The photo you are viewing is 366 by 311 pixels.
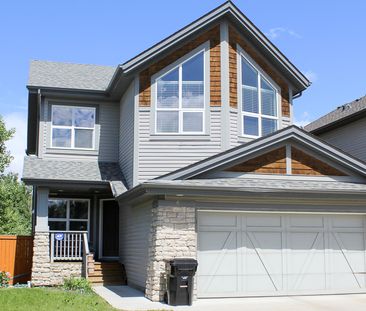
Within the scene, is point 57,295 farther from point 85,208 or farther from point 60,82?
point 60,82

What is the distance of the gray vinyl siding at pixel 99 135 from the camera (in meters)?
18.9

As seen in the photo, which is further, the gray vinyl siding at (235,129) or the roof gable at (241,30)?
the gray vinyl siding at (235,129)

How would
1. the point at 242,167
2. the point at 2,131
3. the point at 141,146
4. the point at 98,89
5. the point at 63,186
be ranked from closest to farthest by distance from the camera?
the point at 242,167 < the point at 141,146 < the point at 63,186 < the point at 98,89 < the point at 2,131

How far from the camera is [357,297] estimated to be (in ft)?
45.6

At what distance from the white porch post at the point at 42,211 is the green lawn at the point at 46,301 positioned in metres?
3.87

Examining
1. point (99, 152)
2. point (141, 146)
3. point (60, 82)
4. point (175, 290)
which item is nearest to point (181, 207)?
point (175, 290)

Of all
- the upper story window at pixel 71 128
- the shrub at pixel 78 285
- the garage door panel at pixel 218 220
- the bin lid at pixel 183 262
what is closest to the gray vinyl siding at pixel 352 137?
the garage door panel at pixel 218 220

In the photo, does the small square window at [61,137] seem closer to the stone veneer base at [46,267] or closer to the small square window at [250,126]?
the stone veneer base at [46,267]

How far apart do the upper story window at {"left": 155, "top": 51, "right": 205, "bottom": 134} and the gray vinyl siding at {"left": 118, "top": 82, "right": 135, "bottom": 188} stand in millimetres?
1020

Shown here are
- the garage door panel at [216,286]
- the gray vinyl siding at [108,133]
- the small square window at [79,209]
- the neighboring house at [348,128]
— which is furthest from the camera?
the neighboring house at [348,128]

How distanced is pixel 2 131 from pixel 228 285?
2052 centimetres

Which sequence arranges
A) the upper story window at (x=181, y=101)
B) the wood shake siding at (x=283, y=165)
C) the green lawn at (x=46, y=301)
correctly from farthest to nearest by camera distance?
the upper story window at (x=181, y=101), the wood shake siding at (x=283, y=165), the green lawn at (x=46, y=301)

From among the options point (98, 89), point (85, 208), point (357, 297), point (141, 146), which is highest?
point (98, 89)

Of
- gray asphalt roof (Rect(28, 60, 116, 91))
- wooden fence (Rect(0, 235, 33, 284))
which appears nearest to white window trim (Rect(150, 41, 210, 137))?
gray asphalt roof (Rect(28, 60, 116, 91))
